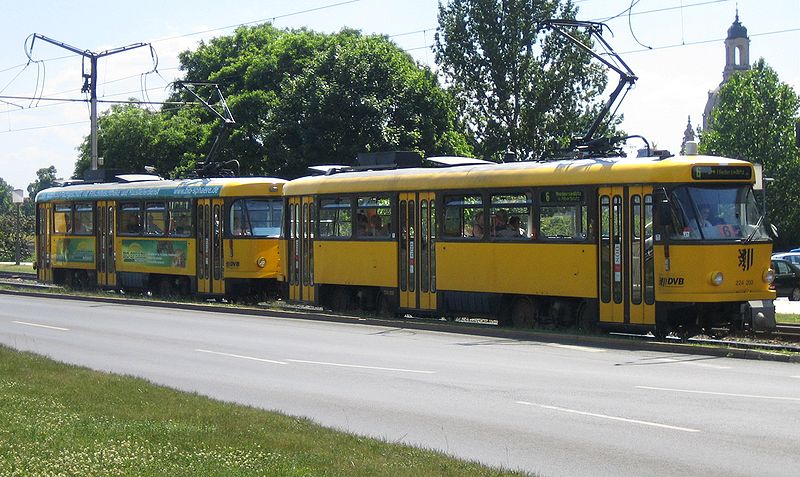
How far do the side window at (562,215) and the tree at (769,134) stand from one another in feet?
174

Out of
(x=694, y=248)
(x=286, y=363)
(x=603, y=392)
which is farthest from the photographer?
(x=694, y=248)

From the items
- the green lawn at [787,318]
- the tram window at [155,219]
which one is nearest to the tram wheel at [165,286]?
the tram window at [155,219]

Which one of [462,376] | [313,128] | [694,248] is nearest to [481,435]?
[462,376]

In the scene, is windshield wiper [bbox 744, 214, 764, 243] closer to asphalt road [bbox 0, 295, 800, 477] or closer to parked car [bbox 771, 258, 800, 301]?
asphalt road [bbox 0, 295, 800, 477]

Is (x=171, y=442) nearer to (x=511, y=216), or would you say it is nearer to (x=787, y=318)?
(x=511, y=216)

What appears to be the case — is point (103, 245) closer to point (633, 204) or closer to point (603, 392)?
point (633, 204)

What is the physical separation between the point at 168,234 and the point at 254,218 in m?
3.40

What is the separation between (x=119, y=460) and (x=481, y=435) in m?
3.66

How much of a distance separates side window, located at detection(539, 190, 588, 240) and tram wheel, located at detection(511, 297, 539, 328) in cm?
146

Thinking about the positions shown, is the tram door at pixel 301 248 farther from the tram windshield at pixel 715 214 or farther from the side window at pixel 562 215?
the tram windshield at pixel 715 214

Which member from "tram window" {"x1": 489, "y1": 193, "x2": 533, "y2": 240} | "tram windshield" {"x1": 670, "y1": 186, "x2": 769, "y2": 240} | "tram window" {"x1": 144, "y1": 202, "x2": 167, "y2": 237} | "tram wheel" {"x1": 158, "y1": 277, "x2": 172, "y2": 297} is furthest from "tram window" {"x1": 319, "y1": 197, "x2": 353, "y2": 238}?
"tram windshield" {"x1": 670, "y1": 186, "x2": 769, "y2": 240}

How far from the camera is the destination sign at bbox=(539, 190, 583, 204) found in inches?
875

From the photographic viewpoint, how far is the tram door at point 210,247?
109 ft

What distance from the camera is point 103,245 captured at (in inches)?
1533
